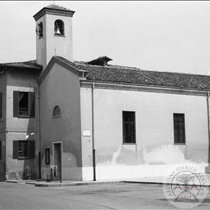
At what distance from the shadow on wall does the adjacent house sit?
55 mm

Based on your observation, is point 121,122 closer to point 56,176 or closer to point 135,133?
point 135,133

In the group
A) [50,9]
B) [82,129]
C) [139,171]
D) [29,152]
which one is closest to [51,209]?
[82,129]

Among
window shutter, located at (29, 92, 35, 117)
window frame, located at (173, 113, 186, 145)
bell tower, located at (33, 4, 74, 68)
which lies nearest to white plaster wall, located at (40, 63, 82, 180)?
window shutter, located at (29, 92, 35, 117)

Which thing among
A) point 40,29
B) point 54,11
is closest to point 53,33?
point 40,29

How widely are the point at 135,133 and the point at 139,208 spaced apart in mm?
14257

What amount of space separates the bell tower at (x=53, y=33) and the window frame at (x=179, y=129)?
312 inches

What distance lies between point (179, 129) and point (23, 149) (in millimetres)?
9771

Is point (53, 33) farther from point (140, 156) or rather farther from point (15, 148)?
point (140, 156)

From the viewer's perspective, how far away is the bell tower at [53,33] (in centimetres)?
2814

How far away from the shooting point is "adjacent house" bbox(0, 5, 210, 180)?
24.2m

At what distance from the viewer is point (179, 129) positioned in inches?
1065

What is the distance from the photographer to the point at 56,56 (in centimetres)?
2709

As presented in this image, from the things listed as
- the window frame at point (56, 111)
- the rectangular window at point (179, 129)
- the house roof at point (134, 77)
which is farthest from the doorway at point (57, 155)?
the rectangular window at point (179, 129)

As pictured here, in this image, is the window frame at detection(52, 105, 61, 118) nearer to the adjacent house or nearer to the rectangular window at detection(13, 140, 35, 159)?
the adjacent house
